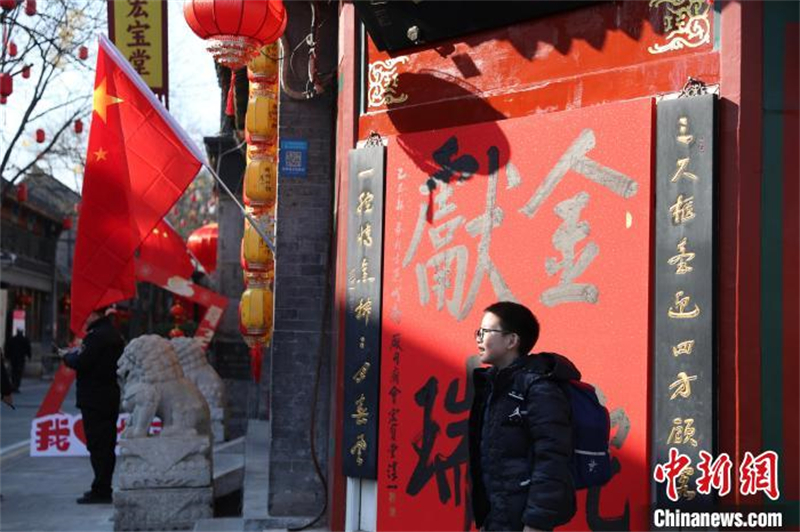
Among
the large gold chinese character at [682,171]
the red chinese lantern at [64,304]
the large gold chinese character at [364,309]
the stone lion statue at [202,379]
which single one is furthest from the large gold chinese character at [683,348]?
the red chinese lantern at [64,304]

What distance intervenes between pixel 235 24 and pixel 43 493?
575 centimetres

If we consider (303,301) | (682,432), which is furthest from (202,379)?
(682,432)

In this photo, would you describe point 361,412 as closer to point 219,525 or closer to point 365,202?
point 365,202

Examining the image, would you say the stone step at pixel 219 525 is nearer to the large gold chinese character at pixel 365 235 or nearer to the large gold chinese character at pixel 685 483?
the large gold chinese character at pixel 365 235

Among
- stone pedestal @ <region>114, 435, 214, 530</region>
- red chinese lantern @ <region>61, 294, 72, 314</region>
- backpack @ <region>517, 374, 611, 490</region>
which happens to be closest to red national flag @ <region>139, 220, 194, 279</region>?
stone pedestal @ <region>114, 435, 214, 530</region>

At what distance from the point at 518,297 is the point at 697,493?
147 cm

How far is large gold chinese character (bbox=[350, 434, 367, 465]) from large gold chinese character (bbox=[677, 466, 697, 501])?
2182 millimetres

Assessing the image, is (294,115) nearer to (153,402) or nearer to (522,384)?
(153,402)

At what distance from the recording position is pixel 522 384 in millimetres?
4438

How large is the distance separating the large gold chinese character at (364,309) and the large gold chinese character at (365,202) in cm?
54

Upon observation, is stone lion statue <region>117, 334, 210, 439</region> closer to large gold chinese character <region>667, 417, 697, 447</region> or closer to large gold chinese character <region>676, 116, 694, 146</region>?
large gold chinese character <region>667, 417, 697, 447</region>

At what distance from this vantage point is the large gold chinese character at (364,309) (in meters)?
7.25

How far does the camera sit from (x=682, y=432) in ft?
18.5

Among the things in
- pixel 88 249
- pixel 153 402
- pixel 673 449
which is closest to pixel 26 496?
pixel 153 402
